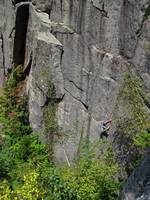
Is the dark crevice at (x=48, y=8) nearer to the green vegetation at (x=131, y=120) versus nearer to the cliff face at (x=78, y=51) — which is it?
the cliff face at (x=78, y=51)

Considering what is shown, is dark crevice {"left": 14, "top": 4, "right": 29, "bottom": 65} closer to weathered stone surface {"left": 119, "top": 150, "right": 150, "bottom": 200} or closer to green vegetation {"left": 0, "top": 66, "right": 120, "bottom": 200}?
green vegetation {"left": 0, "top": 66, "right": 120, "bottom": 200}

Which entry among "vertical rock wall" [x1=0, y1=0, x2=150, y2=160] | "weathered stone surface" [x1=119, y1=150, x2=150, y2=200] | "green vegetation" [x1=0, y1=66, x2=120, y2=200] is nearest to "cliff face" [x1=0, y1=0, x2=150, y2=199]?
"vertical rock wall" [x1=0, y1=0, x2=150, y2=160]

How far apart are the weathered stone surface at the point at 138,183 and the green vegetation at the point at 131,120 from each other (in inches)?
92.3

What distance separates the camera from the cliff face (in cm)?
1338

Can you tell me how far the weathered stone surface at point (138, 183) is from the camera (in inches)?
392

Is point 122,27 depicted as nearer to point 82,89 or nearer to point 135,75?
point 135,75

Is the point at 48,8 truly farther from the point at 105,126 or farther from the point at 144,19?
the point at 144,19

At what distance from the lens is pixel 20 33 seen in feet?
64.7

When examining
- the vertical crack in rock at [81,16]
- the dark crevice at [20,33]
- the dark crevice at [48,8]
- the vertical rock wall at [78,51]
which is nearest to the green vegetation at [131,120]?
the vertical rock wall at [78,51]

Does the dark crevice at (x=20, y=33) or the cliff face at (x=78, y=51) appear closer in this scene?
the cliff face at (x=78, y=51)

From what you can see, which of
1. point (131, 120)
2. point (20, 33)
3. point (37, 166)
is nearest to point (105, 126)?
point (131, 120)

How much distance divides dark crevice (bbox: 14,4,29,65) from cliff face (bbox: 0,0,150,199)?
4 cm

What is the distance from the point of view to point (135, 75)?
13.4 m

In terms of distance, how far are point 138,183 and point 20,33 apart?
1107cm
